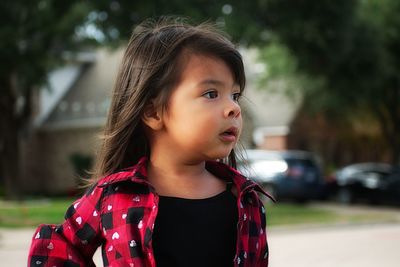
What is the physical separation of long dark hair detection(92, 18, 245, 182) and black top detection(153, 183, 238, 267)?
0.81ft

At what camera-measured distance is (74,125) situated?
27984 mm

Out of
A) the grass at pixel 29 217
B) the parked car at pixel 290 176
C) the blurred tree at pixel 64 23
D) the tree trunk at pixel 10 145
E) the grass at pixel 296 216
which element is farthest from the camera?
the tree trunk at pixel 10 145

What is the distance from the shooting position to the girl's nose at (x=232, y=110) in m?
1.78

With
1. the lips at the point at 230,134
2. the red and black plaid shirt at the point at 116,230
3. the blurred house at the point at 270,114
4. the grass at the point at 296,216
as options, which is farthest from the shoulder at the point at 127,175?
the blurred house at the point at 270,114

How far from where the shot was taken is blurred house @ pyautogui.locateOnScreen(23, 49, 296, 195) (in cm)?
2794

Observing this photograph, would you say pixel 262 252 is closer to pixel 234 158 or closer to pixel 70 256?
pixel 234 158

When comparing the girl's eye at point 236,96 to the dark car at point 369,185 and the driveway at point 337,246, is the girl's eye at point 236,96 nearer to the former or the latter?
the driveway at point 337,246

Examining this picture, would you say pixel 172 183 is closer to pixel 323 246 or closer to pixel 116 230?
pixel 116 230

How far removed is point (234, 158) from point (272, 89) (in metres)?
24.6

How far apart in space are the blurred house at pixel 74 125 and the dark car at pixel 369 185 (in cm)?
660

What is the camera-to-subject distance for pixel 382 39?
19734 millimetres

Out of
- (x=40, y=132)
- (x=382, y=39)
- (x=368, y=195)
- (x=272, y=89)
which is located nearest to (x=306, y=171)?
(x=368, y=195)

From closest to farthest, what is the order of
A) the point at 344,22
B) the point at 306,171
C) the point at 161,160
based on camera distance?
the point at 161,160, the point at 344,22, the point at 306,171

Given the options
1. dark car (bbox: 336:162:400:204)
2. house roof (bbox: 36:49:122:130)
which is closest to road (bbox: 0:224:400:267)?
dark car (bbox: 336:162:400:204)
